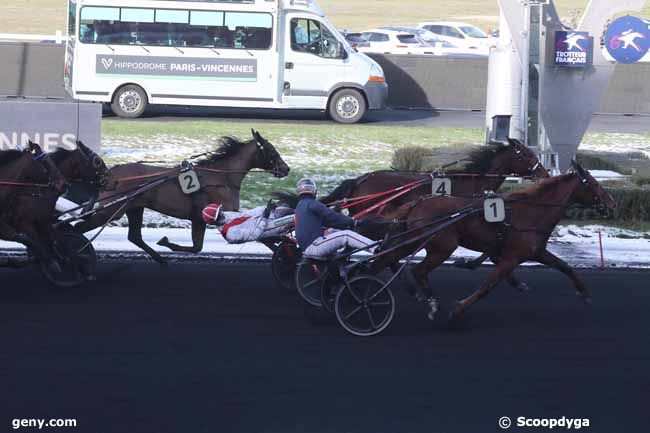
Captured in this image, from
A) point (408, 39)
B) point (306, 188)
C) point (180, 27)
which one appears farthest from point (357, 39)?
→ point (306, 188)

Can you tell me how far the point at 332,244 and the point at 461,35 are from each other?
3690cm

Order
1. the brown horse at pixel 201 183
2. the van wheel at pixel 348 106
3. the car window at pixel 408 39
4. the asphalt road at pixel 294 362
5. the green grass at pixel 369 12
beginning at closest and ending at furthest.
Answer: the asphalt road at pixel 294 362 < the brown horse at pixel 201 183 < the van wheel at pixel 348 106 < the car window at pixel 408 39 < the green grass at pixel 369 12

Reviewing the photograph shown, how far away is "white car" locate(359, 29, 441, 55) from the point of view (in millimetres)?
39638

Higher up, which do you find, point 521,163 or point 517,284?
point 521,163

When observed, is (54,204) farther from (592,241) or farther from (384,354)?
(592,241)

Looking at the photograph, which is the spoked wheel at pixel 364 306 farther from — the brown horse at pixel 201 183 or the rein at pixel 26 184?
the rein at pixel 26 184

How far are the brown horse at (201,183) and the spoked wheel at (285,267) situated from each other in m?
1.00

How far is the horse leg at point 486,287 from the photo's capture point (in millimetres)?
8930

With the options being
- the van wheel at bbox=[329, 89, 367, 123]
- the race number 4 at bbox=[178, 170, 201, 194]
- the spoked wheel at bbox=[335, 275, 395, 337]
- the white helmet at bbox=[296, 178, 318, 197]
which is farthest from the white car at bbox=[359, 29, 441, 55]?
the spoked wheel at bbox=[335, 275, 395, 337]

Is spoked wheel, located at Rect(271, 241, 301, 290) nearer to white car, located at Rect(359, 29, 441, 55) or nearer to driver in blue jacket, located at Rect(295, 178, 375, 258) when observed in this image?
driver in blue jacket, located at Rect(295, 178, 375, 258)

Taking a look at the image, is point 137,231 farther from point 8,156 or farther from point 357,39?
point 357,39

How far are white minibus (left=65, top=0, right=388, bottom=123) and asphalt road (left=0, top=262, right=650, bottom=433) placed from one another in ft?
47.1

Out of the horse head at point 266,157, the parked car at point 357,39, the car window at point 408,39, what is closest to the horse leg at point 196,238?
the horse head at point 266,157

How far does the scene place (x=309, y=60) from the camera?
81.8 feet
